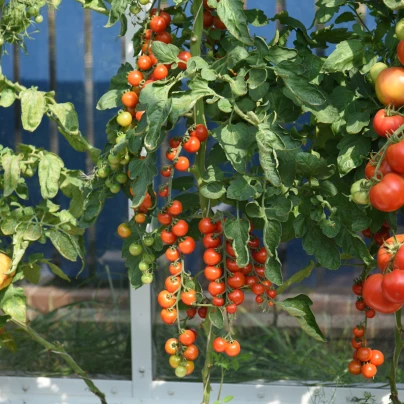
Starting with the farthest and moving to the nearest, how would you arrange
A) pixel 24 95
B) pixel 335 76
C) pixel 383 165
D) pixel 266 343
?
pixel 266 343 < pixel 24 95 < pixel 335 76 < pixel 383 165

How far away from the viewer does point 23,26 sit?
1793 millimetres

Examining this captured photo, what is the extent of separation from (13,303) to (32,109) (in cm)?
47

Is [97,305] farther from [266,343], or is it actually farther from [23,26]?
[23,26]

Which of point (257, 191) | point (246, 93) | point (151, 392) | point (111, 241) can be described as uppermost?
point (246, 93)

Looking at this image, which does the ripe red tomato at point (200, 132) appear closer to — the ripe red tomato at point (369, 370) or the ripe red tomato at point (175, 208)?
the ripe red tomato at point (175, 208)

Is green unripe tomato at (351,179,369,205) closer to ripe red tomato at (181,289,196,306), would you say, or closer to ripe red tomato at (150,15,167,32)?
ripe red tomato at (181,289,196,306)

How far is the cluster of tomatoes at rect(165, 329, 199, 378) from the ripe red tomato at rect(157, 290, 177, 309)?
7 centimetres

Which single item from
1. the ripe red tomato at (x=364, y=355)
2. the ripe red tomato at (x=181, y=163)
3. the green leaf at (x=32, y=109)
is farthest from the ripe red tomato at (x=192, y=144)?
the ripe red tomato at (x=364, y=355)

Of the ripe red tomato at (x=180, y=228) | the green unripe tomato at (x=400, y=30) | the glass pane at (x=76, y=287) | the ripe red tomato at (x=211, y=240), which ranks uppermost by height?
the green unripe tomato at (x=400, y=30)

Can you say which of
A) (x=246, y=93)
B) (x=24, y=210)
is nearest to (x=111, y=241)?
(x=24, y=210)

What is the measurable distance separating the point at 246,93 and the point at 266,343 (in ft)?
3.21

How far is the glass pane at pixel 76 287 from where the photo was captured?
2.17m

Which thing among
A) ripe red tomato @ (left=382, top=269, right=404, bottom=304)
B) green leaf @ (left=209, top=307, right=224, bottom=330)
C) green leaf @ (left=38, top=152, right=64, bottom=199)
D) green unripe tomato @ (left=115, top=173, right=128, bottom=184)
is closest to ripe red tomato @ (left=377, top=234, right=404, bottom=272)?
ripe red tomato @ (left=382, top=269, right=404, bottom=304)

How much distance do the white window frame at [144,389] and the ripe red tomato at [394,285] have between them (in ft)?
3.06
